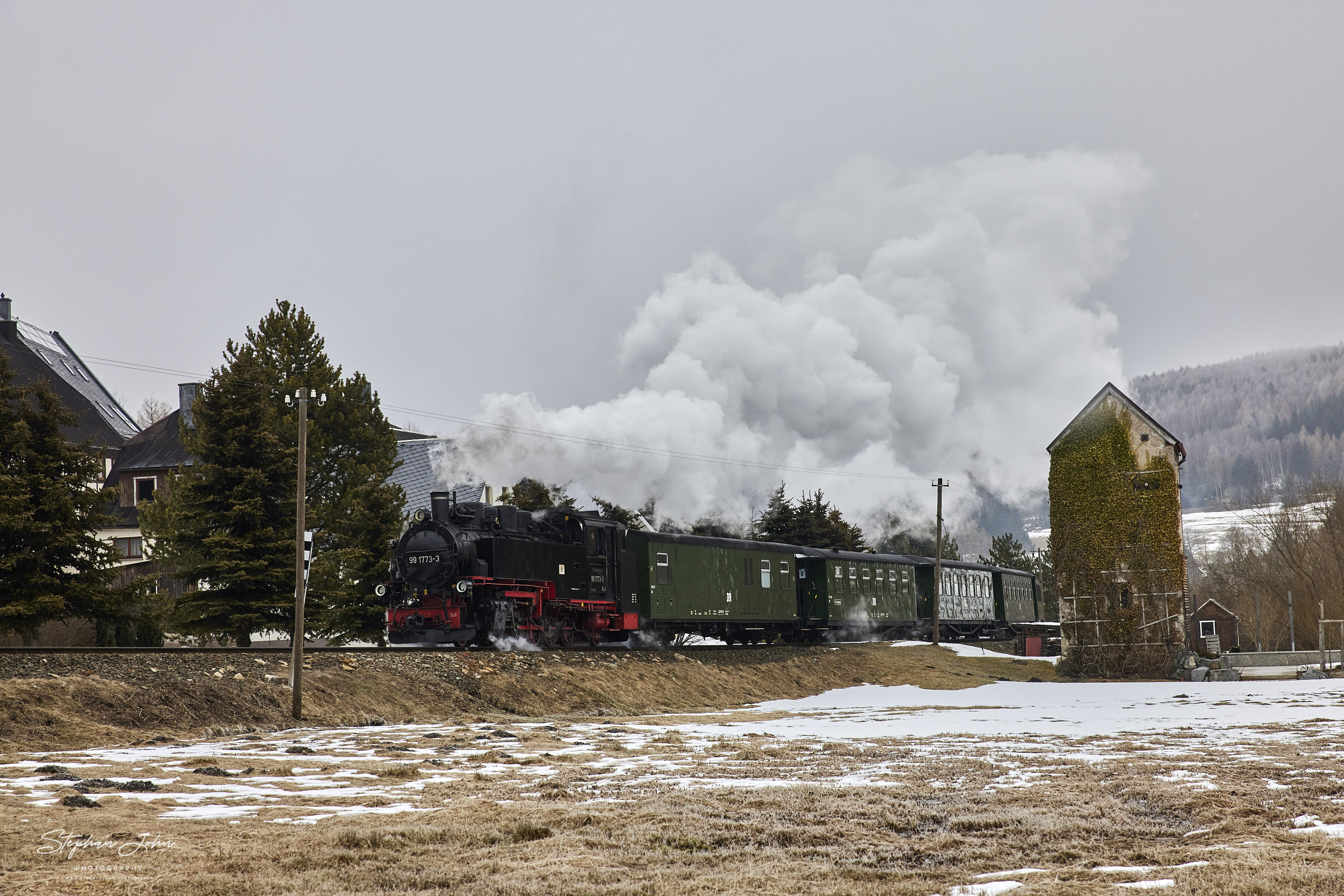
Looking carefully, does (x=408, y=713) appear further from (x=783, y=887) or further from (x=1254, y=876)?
(x=1254, y=876)

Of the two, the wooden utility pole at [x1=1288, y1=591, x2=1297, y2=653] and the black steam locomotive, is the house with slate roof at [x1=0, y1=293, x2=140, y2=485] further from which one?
the wooden utility pole at [x1=1288, y1=591, x2=1297, y2=653]

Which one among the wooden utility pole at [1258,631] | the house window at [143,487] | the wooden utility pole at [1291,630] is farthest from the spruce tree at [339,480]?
the wooden utility pole at [1258,631]

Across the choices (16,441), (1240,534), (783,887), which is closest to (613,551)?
(16,441)

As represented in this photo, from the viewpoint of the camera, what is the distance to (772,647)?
118ft

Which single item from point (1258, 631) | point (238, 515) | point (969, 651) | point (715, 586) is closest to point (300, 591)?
point (238, 515)


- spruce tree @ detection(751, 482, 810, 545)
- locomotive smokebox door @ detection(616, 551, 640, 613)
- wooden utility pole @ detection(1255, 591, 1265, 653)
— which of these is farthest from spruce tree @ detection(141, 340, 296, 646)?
wooden utility pole @ detection(1255, 591, 1265, 653)

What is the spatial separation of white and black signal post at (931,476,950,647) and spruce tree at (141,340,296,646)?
26.0 m

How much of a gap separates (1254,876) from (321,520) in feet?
104

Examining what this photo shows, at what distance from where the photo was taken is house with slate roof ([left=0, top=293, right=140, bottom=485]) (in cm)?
5541

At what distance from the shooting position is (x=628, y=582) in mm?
30719

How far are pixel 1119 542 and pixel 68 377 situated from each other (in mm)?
53359

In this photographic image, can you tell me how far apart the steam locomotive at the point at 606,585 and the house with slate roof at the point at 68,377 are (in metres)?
24.4

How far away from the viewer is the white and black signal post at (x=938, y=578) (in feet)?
149

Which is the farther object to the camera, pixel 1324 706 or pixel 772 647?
pixel 772 647
